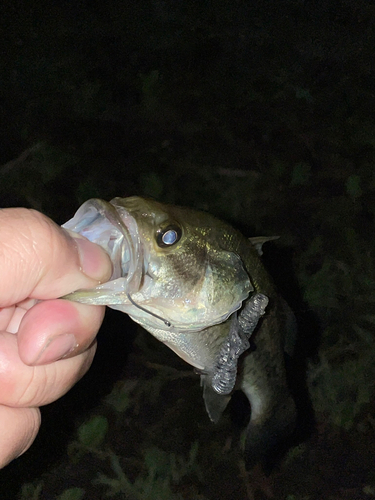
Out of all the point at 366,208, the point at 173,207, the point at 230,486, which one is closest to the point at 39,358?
the point at 173,207

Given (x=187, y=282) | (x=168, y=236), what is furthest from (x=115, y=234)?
(x=187, y=282)

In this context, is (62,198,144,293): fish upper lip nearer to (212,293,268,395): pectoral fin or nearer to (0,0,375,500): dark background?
(212,293,268,395): pectoral fin

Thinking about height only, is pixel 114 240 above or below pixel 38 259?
below

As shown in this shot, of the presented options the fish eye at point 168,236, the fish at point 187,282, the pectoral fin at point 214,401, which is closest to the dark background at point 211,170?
the pectoral fin at point 214,401

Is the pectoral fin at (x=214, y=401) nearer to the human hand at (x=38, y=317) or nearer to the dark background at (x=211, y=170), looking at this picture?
the human hand at (x=38, y=317)

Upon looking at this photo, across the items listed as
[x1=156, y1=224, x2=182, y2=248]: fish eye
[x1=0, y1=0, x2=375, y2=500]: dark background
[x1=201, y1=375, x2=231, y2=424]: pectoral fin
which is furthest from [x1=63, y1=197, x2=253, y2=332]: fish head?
[x1=0, y1=0, x2=375, y2=500]: dark background

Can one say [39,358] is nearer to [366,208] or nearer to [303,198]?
[303,198]

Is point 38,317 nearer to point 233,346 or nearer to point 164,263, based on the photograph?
point 164,263
